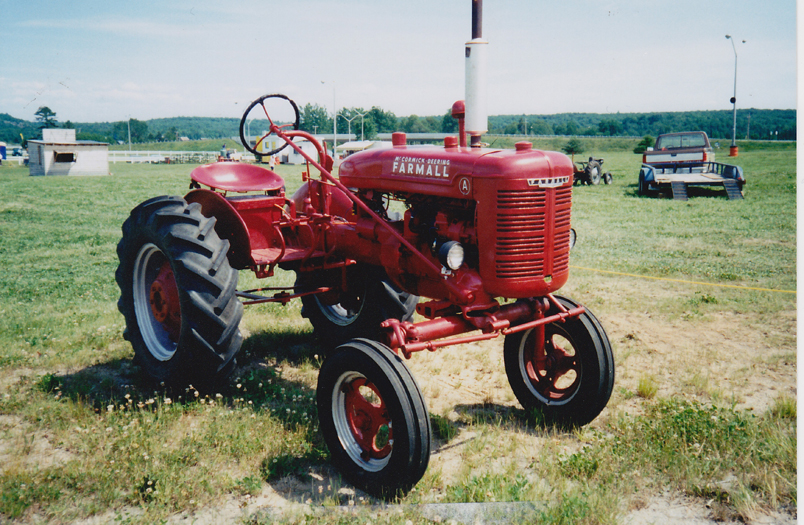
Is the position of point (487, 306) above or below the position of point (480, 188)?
below

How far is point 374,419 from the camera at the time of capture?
11.6ft

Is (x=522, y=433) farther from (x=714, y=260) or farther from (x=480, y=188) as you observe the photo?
(x=714, y=260)

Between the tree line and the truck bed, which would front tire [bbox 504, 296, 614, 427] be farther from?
the tree line

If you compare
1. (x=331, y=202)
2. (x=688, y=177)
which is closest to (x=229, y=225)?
(x=331, y=202)

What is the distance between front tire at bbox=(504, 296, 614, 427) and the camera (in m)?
3.98

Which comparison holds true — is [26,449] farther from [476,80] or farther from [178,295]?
[476,80]

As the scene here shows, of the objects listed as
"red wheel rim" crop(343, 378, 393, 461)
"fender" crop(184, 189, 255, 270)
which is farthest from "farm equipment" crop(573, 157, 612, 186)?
"red wheel rim" crop(343, 378, 393, 461)

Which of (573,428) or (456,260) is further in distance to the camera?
(573,428)

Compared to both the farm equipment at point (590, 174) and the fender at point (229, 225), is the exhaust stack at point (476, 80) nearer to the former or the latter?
the fender at point (229, 225)

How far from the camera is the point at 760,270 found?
27.8ft

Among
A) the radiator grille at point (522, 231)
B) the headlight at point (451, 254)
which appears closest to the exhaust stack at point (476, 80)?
the radiator grille at point (522, 231)

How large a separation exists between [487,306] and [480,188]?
2.32 feet

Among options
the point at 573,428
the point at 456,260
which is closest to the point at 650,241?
the point at 573,428

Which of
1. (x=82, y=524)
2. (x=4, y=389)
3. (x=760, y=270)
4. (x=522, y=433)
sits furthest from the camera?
(x=760, y=270)
